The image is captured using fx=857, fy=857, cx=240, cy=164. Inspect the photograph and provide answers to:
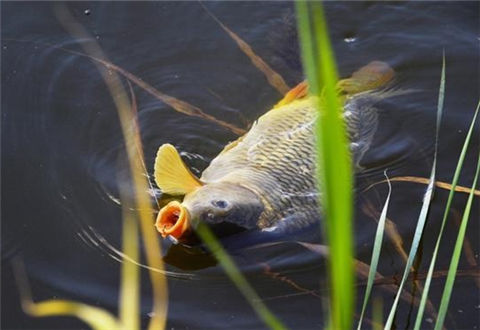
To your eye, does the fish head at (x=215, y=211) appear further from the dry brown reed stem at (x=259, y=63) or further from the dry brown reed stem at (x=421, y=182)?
the dry brown reed stem at (x=259, y=63)

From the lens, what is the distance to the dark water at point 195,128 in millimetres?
2859

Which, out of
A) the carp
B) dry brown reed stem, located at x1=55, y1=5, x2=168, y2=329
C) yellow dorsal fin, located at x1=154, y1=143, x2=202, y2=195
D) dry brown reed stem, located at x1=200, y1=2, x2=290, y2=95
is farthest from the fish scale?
dry brown reed stem, located at x1=200, y1=2, x2=290, y2=95

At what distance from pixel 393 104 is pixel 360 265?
1.06 m

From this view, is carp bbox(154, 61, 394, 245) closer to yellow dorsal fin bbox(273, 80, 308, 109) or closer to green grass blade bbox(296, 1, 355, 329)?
yellow dorsal fin bbox(273, 80, 308, 109)

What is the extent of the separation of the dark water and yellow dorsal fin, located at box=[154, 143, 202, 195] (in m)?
0.22

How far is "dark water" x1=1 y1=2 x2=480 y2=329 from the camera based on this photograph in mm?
2859

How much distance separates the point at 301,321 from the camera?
2.76 m

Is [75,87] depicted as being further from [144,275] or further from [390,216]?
[390,216]

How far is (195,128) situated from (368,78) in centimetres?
81

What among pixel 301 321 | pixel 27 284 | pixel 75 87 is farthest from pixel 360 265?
pixel 75 87

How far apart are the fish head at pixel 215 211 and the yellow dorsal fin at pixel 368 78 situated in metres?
0.91

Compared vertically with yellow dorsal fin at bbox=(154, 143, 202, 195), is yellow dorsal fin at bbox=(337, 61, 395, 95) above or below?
→ above

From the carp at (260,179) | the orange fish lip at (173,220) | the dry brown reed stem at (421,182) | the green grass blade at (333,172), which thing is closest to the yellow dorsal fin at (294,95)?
the carp at (260,179)

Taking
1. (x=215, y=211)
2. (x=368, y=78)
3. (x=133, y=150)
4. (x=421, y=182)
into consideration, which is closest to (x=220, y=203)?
(x=215, y=211)
